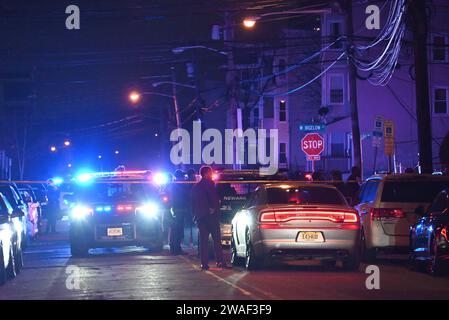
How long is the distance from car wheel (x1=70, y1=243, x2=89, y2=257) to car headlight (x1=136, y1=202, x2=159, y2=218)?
1.52 metres

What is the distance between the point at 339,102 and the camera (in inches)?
1805

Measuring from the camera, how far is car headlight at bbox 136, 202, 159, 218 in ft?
68.8

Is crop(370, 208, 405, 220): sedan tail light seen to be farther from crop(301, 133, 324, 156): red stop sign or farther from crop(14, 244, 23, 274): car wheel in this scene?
crop(301, 133, 324, 156): red stop sign

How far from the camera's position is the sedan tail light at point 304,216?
15.8 m

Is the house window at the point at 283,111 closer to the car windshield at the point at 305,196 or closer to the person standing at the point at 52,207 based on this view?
the person standing at the point at 52,207

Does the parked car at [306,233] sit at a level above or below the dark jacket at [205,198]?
below

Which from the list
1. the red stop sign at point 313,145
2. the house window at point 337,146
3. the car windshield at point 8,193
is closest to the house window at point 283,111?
the house window at point 337,146

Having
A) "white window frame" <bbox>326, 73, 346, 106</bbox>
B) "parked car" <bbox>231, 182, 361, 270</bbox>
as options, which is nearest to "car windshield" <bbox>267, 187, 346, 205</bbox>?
"parked car" <bbox>231, 182, 361, 270</bbox>

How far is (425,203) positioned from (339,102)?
27.9 metres

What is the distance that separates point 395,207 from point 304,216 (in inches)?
124

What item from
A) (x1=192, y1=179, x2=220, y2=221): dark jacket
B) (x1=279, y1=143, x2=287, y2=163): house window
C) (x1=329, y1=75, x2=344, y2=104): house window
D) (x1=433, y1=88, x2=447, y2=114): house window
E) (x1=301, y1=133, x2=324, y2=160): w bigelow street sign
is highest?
(x1=329, y1=75, x2=344, y2=104): house window

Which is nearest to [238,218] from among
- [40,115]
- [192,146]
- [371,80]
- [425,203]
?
[425,203]

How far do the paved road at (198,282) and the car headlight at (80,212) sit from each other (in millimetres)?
1373
